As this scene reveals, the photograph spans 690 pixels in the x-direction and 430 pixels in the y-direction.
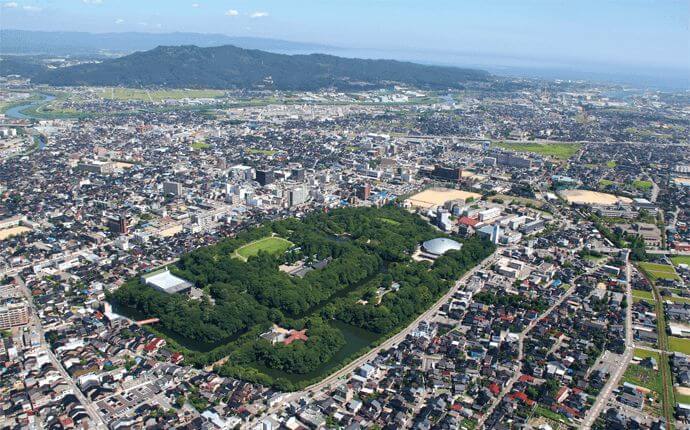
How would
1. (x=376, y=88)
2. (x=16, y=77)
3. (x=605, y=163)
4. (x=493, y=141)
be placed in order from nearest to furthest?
(x=605, y=163) < (x=493, y=141) < (x=16, y=77) < (x=376, y=88)

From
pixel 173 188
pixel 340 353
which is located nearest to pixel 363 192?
pixel 173 188

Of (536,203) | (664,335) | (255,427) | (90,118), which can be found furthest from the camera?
(90,118)

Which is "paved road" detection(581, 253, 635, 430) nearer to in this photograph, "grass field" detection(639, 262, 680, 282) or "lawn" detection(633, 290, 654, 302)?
"lawn" detection(633, 290, 654, 302)

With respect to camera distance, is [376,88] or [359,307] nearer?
[359,307]

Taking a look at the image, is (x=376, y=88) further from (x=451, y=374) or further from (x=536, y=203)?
A: (x=451, y=374)

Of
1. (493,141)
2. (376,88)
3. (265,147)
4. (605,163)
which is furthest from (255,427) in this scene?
(376,88)

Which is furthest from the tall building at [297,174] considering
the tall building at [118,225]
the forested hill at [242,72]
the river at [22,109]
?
the forested hill at [242,72]

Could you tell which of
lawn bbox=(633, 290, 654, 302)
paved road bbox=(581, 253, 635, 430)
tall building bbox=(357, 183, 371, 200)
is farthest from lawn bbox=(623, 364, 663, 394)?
tall building bbox=(357, 183, 371, 200)

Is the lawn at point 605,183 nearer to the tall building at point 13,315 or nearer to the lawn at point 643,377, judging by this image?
the lawn at point 643,377
